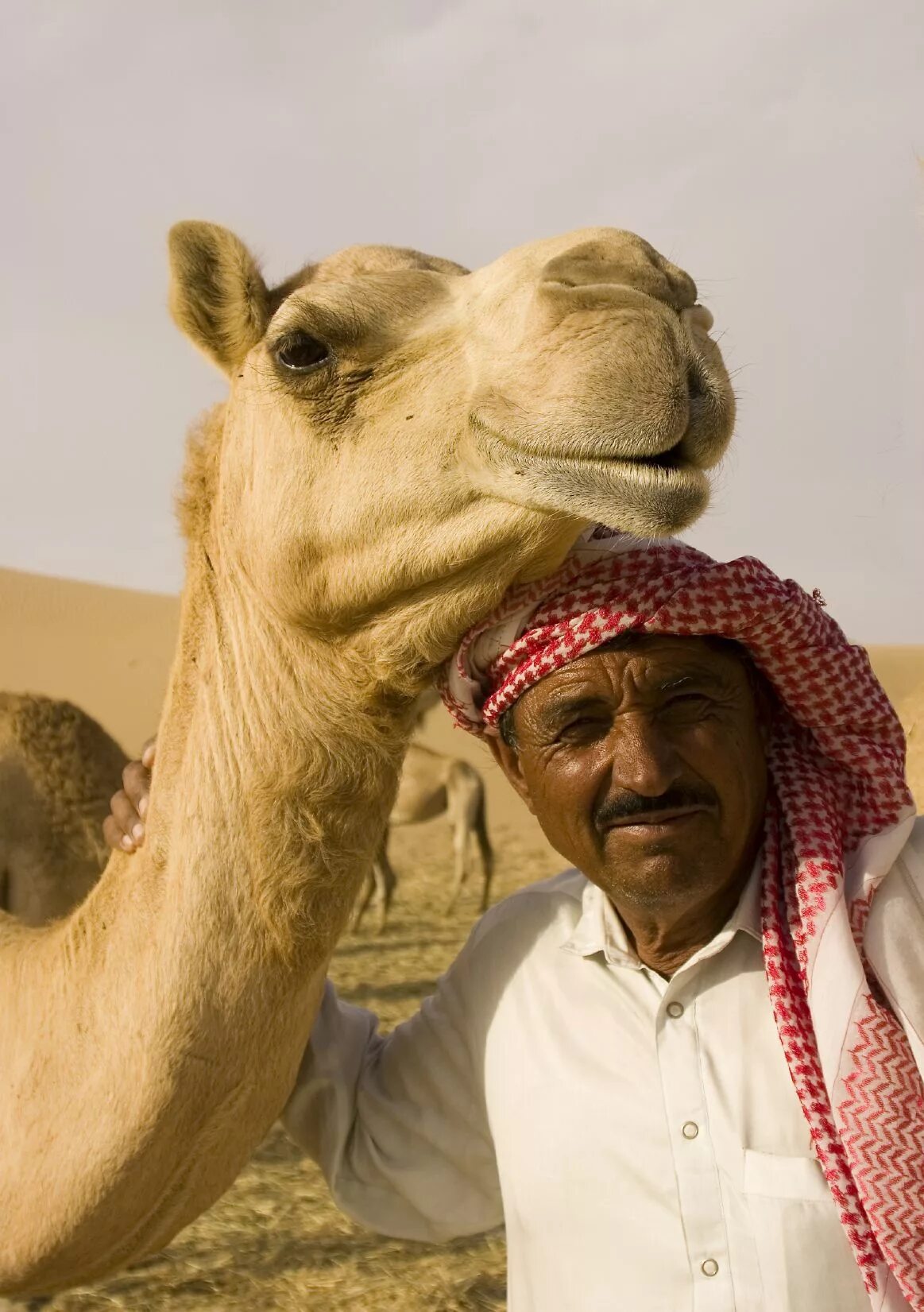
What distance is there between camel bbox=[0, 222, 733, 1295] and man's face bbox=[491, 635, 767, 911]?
23 centimetres

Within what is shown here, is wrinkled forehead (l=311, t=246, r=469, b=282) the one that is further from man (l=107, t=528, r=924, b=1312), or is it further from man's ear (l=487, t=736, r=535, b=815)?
man's ear (l=487, t=736, r=535, b=815)

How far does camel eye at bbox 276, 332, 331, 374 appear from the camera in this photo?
2225 millimetres

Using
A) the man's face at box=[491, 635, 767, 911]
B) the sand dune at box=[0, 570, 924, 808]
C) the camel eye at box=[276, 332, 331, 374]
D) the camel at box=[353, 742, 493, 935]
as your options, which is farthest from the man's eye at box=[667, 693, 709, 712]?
the sand dune at box=[0, 570, 924, 808]

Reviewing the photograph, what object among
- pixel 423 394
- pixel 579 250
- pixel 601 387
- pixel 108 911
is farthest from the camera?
pixel 108 911

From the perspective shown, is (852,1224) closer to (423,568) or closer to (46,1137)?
(423,568)

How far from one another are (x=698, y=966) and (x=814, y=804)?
335 millimetres

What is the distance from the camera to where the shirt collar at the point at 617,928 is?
217cm

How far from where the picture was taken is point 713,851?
7.07ft

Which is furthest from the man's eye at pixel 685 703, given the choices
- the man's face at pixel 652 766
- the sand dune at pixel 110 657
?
the sand dune at pixel 110 657

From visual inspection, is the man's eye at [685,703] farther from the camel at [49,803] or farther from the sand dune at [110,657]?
the sand dune at [110,657]

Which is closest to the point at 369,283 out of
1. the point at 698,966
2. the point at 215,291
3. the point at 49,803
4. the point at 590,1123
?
the point at 215,291

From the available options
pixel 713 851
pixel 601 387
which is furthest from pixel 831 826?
pixel 601 387

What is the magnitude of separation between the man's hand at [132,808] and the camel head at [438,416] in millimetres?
508

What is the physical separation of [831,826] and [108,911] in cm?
134
